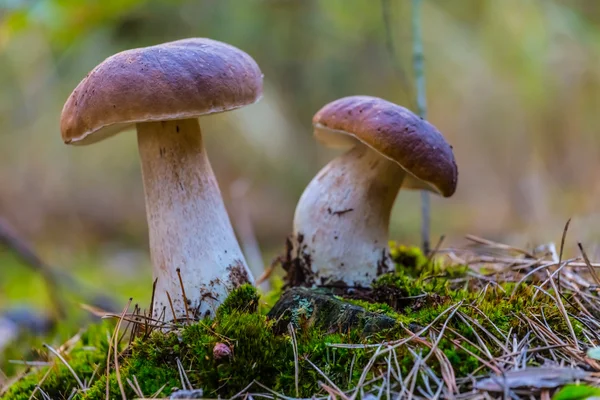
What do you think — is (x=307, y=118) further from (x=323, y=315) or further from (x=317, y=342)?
(x=317, y=342)

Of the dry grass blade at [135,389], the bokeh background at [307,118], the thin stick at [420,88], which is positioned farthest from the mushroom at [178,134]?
the bokeh background at [307,118]

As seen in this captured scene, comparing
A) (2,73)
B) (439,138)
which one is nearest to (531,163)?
(439,138)

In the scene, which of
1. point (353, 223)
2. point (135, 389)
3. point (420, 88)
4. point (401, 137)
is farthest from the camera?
point (420, 88)

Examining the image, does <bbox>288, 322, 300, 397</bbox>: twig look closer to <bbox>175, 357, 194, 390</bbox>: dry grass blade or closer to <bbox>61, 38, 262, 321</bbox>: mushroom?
<bbox>175, 357, 194, 390</bbox>: dry grass blade

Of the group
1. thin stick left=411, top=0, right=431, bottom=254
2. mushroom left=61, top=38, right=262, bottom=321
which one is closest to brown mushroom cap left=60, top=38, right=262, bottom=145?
mushroom left=61, top=38, right=262, bottom=321

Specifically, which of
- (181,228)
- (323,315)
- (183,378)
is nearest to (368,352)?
(323,315)

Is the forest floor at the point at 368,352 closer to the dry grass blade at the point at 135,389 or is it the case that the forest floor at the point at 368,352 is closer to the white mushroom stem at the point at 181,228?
the dry grass blade at the point at 135,389
